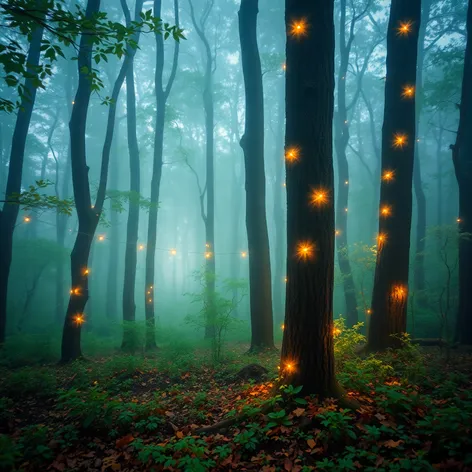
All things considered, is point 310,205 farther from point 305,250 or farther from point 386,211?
point 386,211

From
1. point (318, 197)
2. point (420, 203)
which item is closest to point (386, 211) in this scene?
point (318, 197)

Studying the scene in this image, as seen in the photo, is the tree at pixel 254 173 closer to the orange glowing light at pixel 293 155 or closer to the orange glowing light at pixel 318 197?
the orange glowing light at pixel 293 155

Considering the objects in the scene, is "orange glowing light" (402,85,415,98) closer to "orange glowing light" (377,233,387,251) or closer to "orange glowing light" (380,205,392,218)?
"orange glowing light" (380,205,392,218)

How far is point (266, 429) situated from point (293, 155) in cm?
370

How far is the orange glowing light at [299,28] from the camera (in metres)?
4.01

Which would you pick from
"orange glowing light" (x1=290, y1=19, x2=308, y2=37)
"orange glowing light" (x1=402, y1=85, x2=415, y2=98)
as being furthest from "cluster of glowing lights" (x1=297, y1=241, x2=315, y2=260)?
"orange glowing light" (x1=402, y1=85, x2=415, y2=98)

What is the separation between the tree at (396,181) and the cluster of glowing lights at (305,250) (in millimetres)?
3583

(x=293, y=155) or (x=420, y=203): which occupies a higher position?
(x=420, y=203)

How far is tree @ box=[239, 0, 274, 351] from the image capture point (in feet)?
28.5

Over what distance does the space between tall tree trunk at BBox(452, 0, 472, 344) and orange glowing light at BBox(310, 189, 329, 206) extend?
6626 mm

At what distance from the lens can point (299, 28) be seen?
4059mm

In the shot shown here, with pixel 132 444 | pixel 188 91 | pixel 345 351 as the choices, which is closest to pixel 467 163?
pixel 345 351

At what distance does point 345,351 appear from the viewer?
5262 millimetres

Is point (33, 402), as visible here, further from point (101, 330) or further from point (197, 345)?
point (101, 330)
